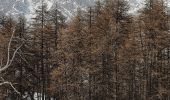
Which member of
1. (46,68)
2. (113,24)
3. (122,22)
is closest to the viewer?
(113,24)

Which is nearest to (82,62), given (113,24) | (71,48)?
(71,48)

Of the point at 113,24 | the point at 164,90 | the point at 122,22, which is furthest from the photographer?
the point at 122,22

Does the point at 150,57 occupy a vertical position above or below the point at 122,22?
below

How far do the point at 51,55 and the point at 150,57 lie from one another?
10260 millimetres

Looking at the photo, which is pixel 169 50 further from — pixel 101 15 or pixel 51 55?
pixel 51 55

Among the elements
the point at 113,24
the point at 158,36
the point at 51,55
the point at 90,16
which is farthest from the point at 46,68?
the point at 158,36

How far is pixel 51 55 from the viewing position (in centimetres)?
4244

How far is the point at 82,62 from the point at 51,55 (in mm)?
4753

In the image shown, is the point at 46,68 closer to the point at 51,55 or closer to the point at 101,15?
the point at 51,55

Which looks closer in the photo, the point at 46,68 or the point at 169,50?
the point at 169,50

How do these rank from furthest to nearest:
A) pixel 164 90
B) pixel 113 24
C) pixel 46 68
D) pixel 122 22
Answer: pixel 46 68 < pixel 122 22 < pixel 113 24 < pixel 164 90

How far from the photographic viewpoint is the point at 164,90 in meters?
35.7

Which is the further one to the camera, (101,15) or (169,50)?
(169,50)

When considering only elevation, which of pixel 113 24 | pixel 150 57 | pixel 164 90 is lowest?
pixel 164 90
